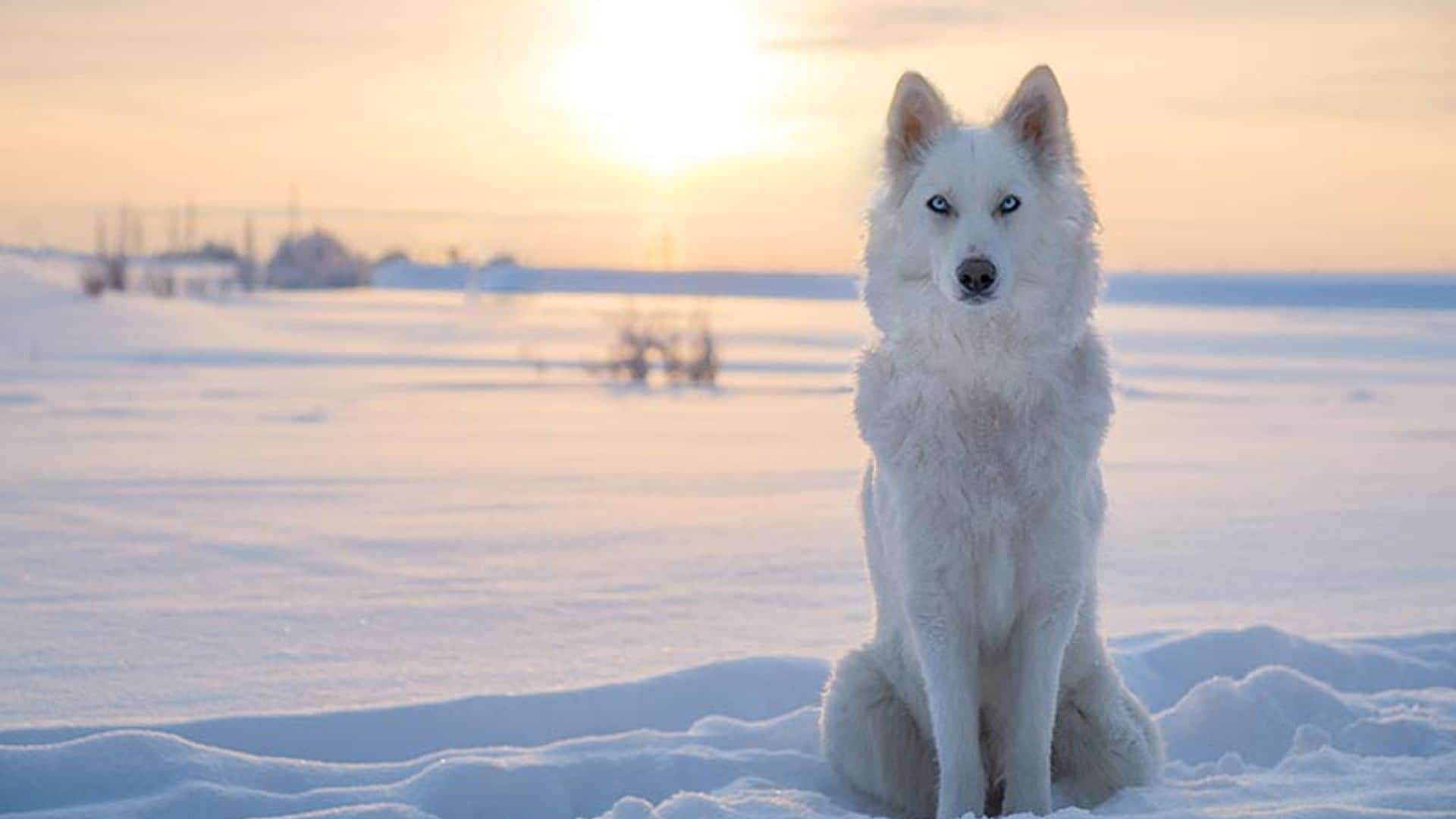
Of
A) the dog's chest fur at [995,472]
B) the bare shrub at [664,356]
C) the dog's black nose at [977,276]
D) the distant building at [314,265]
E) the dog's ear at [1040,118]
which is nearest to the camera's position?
the dog's black nose at [977,276]

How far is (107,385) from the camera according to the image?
43.1 feet

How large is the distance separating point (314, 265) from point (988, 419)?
112 ft

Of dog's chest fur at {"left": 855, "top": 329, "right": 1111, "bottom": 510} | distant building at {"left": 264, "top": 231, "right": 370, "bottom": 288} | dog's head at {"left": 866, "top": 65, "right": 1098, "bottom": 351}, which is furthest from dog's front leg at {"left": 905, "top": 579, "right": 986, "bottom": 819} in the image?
distant building at {"left": 264, "top": 231, "right": 370, "bottom": 288}

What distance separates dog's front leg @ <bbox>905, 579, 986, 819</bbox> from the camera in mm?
3711

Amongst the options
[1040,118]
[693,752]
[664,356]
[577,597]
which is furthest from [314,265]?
[1040,118]

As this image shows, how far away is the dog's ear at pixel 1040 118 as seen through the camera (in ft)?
12.6

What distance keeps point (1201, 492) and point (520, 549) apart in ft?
14.1

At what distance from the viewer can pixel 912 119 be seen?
12.8ft

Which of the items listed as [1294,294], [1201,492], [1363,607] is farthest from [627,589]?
[1294,294]

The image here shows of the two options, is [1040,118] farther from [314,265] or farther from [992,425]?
[314,265]

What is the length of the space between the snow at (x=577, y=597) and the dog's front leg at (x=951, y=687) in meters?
0.34

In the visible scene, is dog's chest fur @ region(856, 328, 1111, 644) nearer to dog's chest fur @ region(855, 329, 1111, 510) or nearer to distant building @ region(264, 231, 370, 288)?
dog's chest fur @ region(855, 329, 1111, 510)

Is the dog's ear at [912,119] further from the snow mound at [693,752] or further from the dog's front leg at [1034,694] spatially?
the snow mound at [693,752]

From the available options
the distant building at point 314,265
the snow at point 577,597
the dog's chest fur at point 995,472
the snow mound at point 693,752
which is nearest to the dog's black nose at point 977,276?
the dog's chest fur at point 995,472
